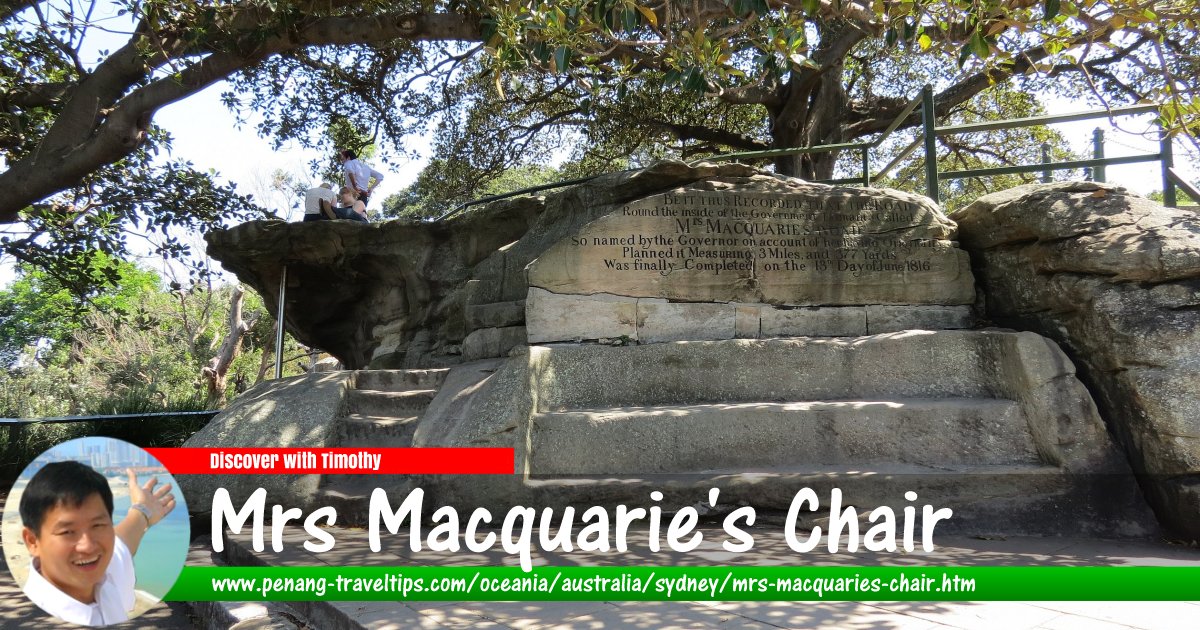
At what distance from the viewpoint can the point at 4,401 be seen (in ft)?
38.8

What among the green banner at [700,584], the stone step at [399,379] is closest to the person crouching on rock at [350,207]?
the stone step at [399,379]

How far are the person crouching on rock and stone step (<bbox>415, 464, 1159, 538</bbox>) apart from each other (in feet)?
12.6

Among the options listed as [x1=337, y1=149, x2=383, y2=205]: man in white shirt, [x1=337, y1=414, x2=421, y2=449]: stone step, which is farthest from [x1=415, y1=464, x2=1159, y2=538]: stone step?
[x1=337, y1=149, x2=383, y2=205]: man in white shirt

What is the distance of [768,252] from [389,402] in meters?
3.03

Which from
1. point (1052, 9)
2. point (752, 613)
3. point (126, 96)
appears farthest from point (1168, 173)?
point (126, 96)

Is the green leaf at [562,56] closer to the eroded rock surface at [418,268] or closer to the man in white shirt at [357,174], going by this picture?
the eroded rock surface at [418,268]

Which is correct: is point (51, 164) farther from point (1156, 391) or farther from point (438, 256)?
point (1156, 391)

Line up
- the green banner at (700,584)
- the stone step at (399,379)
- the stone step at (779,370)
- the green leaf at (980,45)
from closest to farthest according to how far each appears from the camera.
A: the green banner at (700,584)
the green leaf at (980,45)
the stone step at (779,370)
the stone step at (399,379)

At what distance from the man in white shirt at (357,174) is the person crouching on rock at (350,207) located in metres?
0.06

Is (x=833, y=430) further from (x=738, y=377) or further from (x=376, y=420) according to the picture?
(x=376, y=420)

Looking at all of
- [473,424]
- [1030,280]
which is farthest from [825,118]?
[473,424]

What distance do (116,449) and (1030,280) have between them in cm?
547

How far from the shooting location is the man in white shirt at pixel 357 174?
744 centimetres

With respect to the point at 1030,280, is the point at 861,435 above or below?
below
